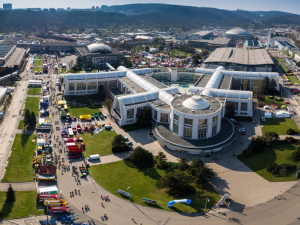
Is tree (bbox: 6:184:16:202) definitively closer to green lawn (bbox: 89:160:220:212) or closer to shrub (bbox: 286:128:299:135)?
green lawn (bbox: 89:160:220:212)

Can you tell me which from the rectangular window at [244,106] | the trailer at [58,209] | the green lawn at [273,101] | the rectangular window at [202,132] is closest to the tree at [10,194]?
the trailer at [58,209]

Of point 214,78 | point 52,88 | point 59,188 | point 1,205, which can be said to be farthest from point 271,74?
point 1,205

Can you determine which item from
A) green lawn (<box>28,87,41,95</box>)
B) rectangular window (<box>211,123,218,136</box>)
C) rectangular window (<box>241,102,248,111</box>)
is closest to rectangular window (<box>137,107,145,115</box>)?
rectangular window (<box>211,123,218,136</box>)

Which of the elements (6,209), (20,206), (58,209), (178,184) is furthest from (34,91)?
(178,184)

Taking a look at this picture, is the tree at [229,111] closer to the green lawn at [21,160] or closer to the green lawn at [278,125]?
the green lawn at [278,125]

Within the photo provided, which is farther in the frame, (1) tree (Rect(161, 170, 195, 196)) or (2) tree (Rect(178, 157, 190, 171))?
(2) tree (Rect(178, 157, 190, 171))
